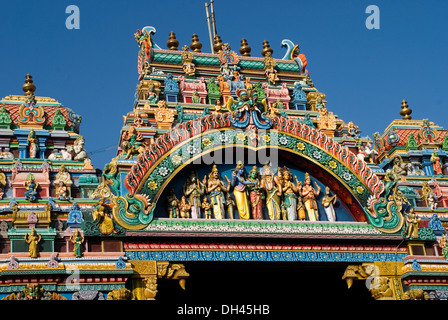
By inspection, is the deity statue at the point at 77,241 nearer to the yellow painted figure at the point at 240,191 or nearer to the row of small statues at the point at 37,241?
the row of small statues at the point at 37,241

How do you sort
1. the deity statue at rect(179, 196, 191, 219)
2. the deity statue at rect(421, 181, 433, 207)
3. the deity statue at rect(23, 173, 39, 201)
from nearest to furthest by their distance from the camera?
the deity statue at rect(23, 173, 39, 201)
the deity statue at rect(179, 196, 191, 219)
the deity statue at rect(421, 181, 433, 207)

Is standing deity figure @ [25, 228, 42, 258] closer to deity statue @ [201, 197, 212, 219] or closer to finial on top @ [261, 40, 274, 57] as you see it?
deity statue @ [201, 197, 212, 219]

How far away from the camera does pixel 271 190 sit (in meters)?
23.0

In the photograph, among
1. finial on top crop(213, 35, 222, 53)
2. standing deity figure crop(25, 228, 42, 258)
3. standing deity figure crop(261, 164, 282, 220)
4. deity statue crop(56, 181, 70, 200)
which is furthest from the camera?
finial on top crop(213, 35, 222, 53)

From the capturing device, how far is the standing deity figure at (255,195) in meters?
22.5

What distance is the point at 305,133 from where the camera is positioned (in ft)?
78.9

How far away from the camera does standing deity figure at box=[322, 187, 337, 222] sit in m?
23.2

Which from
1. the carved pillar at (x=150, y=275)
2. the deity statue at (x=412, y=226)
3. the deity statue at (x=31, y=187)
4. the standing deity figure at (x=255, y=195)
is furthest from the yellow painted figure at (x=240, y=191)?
the deity statue at (x=31, y=187)

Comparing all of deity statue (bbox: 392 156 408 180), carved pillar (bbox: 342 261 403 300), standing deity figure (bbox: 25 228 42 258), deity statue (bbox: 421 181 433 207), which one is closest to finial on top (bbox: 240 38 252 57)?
deity statue (bbox: 392 156 408 180)

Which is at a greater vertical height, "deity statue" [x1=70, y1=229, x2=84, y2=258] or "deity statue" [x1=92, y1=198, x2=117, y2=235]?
"deity statue" [x1=92, y1=198, x2=117, y2=235]

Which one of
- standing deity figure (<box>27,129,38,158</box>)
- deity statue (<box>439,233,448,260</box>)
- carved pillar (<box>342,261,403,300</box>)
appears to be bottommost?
carved pillar (<box>342,261,403,300</box>)

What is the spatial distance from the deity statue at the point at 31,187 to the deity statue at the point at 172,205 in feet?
11.9
